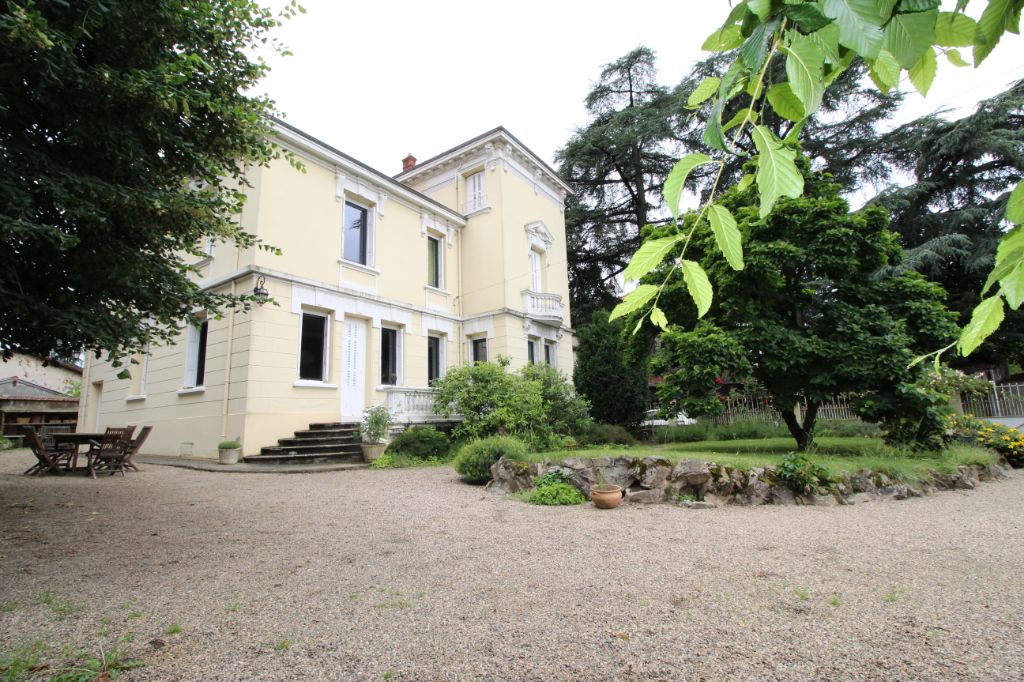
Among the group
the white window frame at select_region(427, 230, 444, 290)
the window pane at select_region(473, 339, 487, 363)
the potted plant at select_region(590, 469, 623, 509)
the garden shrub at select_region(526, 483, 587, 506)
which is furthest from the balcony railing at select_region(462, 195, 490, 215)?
the potted plant at select_region(590, 469, 623, 509)

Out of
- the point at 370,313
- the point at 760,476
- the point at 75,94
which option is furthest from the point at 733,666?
the point at 370,313

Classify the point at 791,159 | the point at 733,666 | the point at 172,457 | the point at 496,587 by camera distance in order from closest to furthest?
the point at 791,159 < the point at 733,666 < the point at 496,587 < the point at 172,457

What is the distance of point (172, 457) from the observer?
38.3ft

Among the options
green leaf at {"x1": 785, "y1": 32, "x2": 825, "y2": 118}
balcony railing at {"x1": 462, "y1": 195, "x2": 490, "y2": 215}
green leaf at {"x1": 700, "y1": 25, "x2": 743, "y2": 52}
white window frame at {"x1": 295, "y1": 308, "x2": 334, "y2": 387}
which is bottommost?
green leaf at {"x1": 785, "y1": 32, "x2": 825, "y2": 118}

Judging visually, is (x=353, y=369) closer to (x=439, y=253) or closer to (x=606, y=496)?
(x=439, y=253)

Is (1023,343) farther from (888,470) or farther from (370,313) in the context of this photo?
Result: (370,313)

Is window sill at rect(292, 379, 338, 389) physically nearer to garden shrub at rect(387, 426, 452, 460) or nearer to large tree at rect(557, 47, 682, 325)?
garden shrub at rect(387, 426, 452, 460)

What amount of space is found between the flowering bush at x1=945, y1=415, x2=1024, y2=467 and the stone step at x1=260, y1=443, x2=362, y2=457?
11.7 meters

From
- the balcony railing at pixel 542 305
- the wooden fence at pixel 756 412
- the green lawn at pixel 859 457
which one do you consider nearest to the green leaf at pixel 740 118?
the green lawn at pixel 859 457

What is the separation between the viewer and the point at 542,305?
17188 millimetres

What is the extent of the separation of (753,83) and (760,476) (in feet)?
21.0

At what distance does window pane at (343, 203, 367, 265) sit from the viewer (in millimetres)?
13750

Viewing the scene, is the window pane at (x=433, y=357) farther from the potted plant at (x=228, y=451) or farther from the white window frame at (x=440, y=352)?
the potted plant at (x=228, y=451)

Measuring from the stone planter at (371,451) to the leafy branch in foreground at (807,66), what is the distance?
34.1ft
